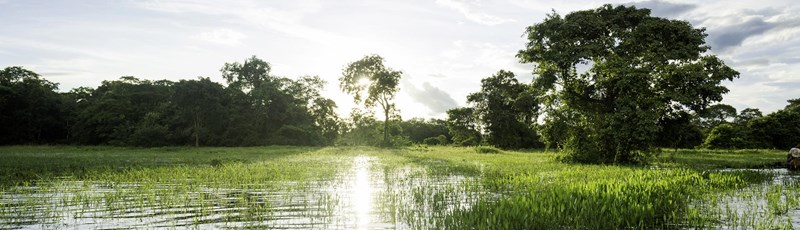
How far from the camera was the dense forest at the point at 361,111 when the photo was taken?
32.7m

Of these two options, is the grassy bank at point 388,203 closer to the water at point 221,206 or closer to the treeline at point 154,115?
the water at point 221,206

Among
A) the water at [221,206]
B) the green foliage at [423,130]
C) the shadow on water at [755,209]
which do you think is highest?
the green foliage at [423,130]

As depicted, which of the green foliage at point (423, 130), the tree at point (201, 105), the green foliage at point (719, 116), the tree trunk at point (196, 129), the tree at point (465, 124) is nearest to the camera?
the tree trunk at point (196, 129)

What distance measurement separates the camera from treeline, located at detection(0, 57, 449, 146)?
70.1m

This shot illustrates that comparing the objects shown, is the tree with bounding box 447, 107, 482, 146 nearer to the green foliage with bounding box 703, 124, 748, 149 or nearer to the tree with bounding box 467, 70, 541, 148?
the tree with bounding box 467, 70, 541, 148

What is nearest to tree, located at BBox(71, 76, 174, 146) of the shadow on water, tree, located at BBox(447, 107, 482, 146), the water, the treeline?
the treeline

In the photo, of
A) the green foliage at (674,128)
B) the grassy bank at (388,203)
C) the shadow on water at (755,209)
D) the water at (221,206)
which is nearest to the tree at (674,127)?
the green foliage at (674,128)

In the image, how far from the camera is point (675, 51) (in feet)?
98.3

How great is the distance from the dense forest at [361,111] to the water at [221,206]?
2012 cm

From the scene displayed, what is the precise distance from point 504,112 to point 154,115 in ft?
164

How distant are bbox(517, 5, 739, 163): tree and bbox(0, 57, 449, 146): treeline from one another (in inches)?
1656

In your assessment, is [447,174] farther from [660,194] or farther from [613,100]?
[613,100]

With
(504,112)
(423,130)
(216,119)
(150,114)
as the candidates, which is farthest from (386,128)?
(423,130)

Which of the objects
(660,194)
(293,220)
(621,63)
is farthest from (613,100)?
(293,220)
